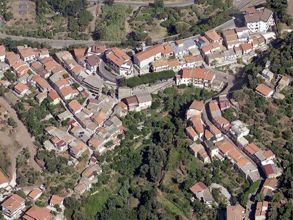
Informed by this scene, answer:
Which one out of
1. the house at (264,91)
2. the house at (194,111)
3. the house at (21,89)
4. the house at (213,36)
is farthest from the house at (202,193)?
the house at (21,89)

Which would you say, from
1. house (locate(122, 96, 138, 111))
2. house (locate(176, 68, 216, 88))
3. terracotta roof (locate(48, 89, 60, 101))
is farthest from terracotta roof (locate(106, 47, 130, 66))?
terracotta roof (locate(48, 89, 60, 101))

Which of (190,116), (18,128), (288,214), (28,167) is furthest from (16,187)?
(288,214)

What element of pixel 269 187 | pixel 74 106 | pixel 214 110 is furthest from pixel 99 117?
pixel 269 187

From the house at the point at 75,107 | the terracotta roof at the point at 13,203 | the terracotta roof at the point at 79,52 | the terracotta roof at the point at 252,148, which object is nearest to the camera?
the terracotta roof at the point at 13,203

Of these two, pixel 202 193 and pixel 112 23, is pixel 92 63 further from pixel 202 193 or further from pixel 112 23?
pixel 202 193

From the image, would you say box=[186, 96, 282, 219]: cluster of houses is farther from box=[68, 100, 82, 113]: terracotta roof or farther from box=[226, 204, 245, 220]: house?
box=[68, 100, 82, 113]: terracotta roof

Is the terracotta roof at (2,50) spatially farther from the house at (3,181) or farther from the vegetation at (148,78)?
the house at (3,181)
